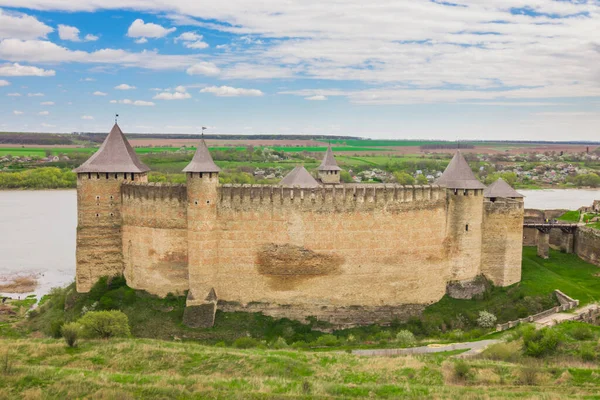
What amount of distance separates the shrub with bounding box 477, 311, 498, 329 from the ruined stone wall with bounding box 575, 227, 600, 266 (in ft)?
28.6

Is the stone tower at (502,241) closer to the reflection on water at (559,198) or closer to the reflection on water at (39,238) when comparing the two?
the reflection on water at (39,238)

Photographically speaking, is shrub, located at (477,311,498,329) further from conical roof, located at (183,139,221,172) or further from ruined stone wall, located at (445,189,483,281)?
conical roof, located at (183,139,221,172)

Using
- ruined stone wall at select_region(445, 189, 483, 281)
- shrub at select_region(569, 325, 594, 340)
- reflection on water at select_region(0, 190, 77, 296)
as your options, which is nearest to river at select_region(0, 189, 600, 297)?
reflection on water at select_region(0, 190, 77, 296)

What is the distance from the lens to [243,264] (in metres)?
19.7

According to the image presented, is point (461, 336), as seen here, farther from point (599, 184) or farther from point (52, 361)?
point (599, 184)

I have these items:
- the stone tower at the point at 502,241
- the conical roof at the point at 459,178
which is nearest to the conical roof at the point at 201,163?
the conical roof at the point at 459,178

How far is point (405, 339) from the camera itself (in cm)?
1769

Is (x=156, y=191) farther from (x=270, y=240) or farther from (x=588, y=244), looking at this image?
(x=588, y=244)

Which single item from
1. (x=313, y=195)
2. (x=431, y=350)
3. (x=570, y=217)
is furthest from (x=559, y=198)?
(x=431, y=350)

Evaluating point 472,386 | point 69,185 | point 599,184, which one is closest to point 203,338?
point 472,386

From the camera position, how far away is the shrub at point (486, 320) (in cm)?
1975

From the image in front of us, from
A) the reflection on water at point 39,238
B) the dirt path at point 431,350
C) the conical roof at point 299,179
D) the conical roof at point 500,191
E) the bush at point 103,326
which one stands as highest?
the conical roof at point 299,179

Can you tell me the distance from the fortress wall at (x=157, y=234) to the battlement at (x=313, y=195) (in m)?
1.83

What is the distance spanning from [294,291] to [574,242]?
15875 mm
